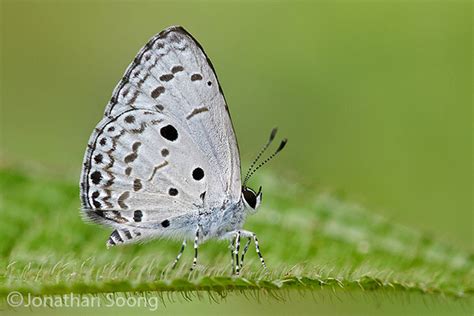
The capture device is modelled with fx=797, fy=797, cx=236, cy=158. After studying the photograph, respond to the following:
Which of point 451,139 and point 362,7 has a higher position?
point 362,7

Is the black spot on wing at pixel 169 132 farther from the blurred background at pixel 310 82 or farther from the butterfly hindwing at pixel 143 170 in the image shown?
the blurred background at pixel 310 82

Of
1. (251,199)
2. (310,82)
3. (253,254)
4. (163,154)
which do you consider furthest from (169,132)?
(310,82)

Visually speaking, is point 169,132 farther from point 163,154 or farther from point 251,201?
point 251,201

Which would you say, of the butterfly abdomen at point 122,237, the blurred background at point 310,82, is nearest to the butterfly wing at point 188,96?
the butterfly abdomen at point 122,237

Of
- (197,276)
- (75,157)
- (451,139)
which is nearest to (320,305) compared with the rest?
(197,276)

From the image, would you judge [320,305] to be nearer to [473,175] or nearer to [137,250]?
[137,250]
